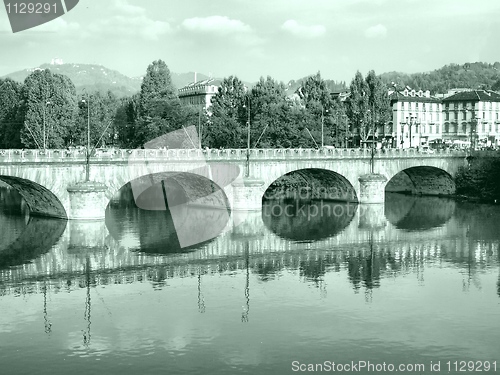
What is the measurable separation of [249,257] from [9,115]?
224 feet

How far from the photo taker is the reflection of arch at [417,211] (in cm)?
6347

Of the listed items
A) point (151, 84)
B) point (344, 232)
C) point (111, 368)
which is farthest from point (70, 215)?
point (151, 84)

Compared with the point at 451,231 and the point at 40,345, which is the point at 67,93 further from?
the point at 40,345

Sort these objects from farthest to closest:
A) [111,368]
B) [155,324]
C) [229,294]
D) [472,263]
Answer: [472,263] → [229,294] → [155,324] → [111,368]

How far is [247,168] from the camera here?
221 feet

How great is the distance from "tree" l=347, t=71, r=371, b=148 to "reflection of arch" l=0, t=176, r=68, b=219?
51710 mm

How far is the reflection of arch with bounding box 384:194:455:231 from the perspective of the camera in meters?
63.5

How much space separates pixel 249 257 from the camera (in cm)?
4747

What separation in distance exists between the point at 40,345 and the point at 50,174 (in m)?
29.9

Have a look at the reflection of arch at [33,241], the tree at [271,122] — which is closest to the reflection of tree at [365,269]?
the reflection of arch at [33,241]

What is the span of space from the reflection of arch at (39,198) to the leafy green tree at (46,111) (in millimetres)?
27065

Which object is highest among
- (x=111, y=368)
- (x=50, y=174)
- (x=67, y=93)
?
(x=67, y=93)

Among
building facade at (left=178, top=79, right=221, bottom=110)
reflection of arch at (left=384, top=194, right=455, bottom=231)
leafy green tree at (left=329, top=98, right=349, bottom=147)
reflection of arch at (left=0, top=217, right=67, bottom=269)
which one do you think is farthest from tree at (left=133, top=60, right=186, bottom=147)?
building facade at (left=178, top=79, right=221, bottom=110)

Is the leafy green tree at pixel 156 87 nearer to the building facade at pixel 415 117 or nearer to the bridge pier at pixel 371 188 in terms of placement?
the bridge pier at pixel 371 188
